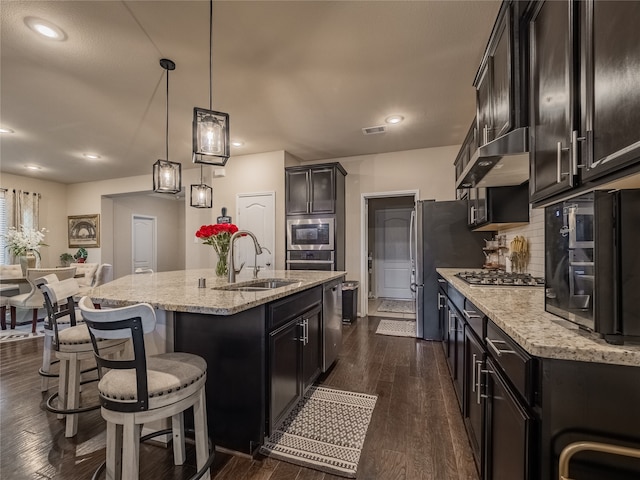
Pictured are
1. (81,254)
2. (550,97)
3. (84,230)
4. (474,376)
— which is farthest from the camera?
(84,230)

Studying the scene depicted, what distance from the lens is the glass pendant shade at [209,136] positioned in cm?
199

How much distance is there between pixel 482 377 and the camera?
4.53 feet

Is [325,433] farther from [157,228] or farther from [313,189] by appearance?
[157,228]

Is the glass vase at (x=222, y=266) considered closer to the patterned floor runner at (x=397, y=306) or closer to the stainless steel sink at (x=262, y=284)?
the stainless steel sink at (x=262, y=284)

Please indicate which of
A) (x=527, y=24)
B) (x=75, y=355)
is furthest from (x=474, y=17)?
(x=75, y=355)

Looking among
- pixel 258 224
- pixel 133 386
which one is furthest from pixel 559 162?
pixel 258 224

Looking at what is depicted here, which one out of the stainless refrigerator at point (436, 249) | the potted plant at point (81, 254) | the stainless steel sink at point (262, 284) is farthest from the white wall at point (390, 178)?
the potted plant at point (81, 254)

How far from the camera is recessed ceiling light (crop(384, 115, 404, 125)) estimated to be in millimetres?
3613

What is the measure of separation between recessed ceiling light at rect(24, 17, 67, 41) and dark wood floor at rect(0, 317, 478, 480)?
2800 millimetres

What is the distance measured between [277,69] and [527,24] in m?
1.90

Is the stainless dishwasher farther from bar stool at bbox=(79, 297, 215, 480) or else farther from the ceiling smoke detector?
the ceiling smoke detector

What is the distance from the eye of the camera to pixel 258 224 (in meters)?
5.04

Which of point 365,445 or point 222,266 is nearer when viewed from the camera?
point 365,445

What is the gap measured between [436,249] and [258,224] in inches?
113
